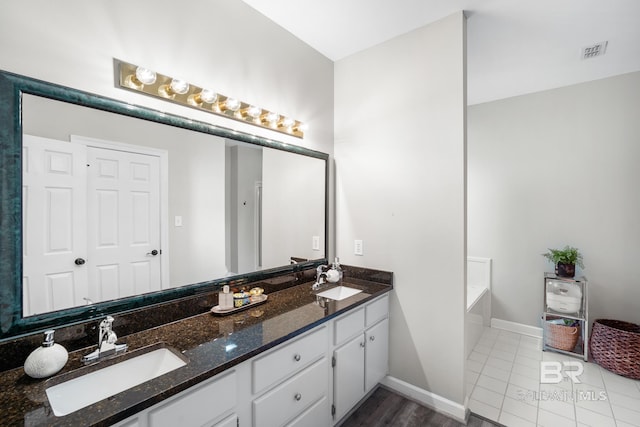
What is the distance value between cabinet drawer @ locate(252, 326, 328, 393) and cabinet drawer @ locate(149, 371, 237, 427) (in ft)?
0.42

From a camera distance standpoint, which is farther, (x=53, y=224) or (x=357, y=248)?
(x=357, y=248)

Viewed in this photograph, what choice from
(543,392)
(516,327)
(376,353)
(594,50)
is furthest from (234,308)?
(594,50)

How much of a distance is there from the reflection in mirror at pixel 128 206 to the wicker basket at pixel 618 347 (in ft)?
9.73

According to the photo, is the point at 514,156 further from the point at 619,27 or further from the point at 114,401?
the point at 114,401

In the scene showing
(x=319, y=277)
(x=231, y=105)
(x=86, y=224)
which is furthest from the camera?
(x=319, y=277)

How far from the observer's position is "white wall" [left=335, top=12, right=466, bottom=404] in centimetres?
199

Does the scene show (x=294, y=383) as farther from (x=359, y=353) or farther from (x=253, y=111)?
(x=253, y=111)

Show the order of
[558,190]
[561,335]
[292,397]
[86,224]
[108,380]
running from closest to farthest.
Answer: [108,380], [86,224], [292,397], [561,335], [558,190]

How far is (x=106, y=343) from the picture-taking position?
45.1 inches

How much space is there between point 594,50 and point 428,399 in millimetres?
3064

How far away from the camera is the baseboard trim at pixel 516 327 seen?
318cm

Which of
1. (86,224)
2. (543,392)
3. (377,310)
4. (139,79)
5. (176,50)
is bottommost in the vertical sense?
(543,392)

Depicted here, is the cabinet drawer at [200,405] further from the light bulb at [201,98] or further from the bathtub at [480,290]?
the bathtub at [480,290]

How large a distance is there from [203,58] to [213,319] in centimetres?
146
